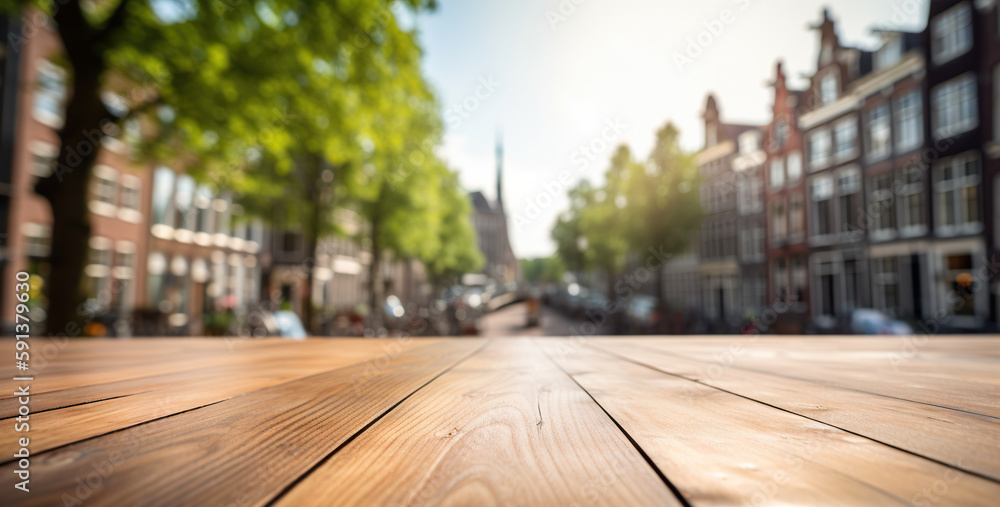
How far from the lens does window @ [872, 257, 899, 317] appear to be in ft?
60.1

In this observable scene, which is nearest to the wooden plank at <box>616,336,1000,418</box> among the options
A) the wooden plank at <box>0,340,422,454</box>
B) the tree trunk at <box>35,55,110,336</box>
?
the wooden plank at <box>0,340,422,454</box>

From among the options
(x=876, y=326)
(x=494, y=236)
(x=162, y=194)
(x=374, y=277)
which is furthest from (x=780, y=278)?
(x=494, y=236)

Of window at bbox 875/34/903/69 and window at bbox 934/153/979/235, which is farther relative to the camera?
window at bbox 875/34/903/69

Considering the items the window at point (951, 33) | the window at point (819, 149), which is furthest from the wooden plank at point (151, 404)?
the window at point (819, 149)

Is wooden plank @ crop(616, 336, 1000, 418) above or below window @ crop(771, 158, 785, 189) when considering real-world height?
below

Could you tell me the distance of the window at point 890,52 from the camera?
18.5 m

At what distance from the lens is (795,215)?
23.7 metres

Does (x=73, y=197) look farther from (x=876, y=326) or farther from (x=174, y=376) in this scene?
(x=876, y=326)

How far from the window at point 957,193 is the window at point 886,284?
240 centimetres

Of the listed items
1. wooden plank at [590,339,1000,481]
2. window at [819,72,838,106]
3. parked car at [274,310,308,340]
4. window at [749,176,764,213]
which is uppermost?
window at [819,72,838,106]

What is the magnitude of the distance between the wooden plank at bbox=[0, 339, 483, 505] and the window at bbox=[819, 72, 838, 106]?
82.6 feet

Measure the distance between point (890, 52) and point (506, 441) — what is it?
23796 mm

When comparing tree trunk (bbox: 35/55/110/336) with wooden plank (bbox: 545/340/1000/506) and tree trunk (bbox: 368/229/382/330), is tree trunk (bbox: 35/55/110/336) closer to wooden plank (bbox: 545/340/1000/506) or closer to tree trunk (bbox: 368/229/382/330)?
wooden plank (bbox: 545/340/1000/506)

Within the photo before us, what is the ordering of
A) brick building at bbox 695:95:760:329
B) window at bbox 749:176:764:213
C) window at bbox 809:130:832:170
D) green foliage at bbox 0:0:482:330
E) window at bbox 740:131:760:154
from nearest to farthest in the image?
green foliage at bbox 0:0:482:330, window at bbox 809:130:832:170, window at bbox 749:176:764:213, window at bbox 740:131:760:154, brick building at bbox 695:95:760:329
